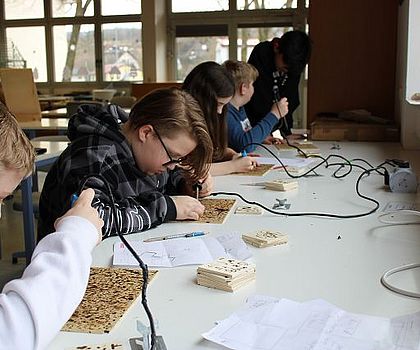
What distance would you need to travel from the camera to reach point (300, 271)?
1173 mm

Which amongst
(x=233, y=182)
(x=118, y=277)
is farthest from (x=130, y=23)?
(x=118, y=277)

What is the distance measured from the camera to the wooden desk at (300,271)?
94cm

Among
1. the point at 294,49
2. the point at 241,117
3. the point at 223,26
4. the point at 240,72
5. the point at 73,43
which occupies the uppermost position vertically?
the point at 223,26

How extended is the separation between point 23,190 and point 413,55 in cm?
218

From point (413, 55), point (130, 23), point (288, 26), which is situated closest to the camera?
point (413, 55)

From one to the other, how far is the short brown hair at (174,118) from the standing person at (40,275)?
0.64m

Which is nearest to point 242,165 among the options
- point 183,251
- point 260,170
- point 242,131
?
point 260,170

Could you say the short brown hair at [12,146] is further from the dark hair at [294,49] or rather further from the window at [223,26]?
Result: the window at [223,26]

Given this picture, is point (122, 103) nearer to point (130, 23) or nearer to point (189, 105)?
point (130, 23)

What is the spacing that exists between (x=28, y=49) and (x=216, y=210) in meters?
8.12

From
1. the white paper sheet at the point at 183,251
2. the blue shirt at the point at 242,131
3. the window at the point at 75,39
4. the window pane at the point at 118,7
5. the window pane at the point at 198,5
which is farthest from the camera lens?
the window at the point at 75,39

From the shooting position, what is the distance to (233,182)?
7.15ft

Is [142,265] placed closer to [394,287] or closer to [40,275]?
[40,275]

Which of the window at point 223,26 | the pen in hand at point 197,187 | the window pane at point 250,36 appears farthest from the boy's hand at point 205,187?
the window pane at point 250,36
